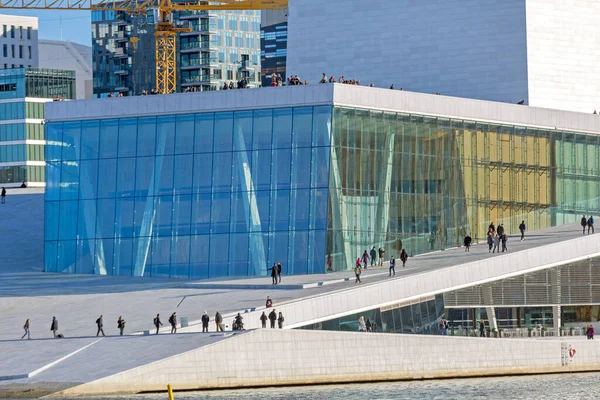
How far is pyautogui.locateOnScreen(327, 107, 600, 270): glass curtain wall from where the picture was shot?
213ft

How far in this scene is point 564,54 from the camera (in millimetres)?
77812

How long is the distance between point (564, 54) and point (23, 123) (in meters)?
60.0

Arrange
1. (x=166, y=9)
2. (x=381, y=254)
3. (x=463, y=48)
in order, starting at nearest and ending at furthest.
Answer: (x=381, y=254), (x=463, y=48), (x=166, y=9)

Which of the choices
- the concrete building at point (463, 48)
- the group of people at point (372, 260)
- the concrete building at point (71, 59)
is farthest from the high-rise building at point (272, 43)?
the group of people at point (372, 260)

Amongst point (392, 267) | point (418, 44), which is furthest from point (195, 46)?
point (392, 267)

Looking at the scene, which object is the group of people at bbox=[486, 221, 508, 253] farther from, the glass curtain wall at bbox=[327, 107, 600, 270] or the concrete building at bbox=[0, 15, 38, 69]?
the concrete building at bbox=[0, 15, 38, 69]

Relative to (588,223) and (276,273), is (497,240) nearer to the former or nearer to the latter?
(588,223)

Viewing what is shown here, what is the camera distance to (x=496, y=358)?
186ft

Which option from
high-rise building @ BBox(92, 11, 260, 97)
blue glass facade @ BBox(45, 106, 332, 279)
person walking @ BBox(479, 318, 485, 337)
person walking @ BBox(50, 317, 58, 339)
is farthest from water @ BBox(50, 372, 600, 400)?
high-rise building @ BBox(92, 11, 260, 97)

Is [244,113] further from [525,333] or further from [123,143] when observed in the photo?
[525,333]

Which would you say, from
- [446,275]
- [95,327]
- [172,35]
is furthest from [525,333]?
[172,35]

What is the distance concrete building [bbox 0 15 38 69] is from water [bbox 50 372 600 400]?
105 metres

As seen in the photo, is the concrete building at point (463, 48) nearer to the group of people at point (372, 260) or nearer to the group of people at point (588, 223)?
the group of people at point (588, 223)

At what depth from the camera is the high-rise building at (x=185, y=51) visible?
14125 cm
